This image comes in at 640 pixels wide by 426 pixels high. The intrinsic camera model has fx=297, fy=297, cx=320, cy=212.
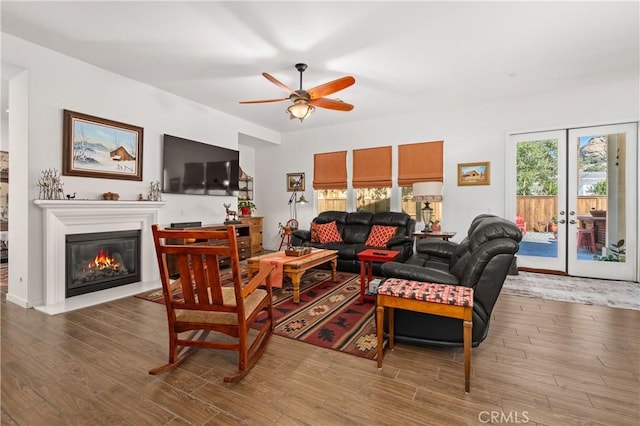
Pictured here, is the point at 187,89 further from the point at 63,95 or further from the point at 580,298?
the point at 580,298

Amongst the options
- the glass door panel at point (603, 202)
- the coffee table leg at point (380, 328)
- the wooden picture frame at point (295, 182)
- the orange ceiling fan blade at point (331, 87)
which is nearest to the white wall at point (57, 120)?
the orange ceiling fan blade at point (331, 87)

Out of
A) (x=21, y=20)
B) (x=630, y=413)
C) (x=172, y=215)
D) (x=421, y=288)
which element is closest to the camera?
(x=630, y=413)

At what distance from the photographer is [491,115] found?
16.8ft

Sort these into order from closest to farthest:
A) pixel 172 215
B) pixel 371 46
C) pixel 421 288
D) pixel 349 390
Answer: pixel 349 390 → pixel 421 288 → pixel 371 46 → pixel 172 215

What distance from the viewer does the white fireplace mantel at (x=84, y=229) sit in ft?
10.7

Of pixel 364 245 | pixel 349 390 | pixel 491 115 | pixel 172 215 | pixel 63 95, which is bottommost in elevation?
pixel 349 390

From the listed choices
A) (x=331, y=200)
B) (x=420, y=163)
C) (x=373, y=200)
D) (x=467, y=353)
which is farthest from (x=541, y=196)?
(x=467, y=353)

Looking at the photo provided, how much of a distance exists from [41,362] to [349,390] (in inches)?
86.4

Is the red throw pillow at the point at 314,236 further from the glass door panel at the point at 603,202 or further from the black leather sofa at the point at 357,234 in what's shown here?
the glass door panel at the point at 603,202

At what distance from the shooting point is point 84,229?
363 centimetres

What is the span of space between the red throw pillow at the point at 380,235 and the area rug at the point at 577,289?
1795 millimetres

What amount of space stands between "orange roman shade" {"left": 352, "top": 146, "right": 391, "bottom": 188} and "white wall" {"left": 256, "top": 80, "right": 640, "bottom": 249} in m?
0.15

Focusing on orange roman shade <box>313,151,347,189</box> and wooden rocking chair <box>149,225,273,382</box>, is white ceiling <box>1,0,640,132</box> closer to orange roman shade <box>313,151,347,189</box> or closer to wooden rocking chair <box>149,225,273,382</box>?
orange roman shade <box>313,151,347,189</box>

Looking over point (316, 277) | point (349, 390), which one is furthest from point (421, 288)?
point (316, 277)
